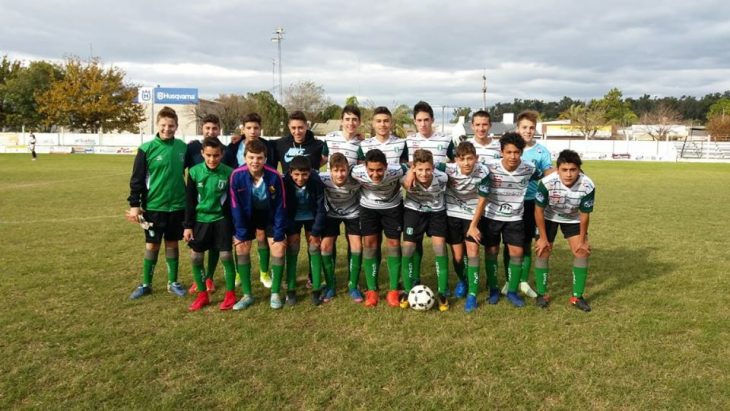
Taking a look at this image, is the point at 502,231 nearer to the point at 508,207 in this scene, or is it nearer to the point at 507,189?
the point at 508,207

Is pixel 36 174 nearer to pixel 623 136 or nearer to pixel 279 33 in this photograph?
pixel 279 33

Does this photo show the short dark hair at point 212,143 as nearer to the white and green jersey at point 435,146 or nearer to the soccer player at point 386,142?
the soccer player at point 386,142

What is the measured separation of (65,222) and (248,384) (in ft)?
24.3

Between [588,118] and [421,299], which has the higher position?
[588,118]

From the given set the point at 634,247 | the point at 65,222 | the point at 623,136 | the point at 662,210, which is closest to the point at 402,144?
the point at 634,247

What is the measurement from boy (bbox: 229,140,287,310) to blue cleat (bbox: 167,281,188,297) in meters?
0.69

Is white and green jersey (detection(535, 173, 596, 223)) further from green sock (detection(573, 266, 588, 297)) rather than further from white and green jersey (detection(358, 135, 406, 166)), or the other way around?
white and green jersey (detection(358, 135, 406, 166))

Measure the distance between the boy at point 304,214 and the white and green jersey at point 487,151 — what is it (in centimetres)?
165

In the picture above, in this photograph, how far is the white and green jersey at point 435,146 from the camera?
4.99 m

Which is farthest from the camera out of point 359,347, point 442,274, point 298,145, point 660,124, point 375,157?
point 660,124

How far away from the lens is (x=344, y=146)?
5098mm

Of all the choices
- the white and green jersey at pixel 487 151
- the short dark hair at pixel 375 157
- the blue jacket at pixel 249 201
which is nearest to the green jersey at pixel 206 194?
the blue jacket at pixel 249 201

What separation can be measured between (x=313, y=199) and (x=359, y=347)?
167 centimetres

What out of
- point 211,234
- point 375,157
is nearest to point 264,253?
point 211,234
